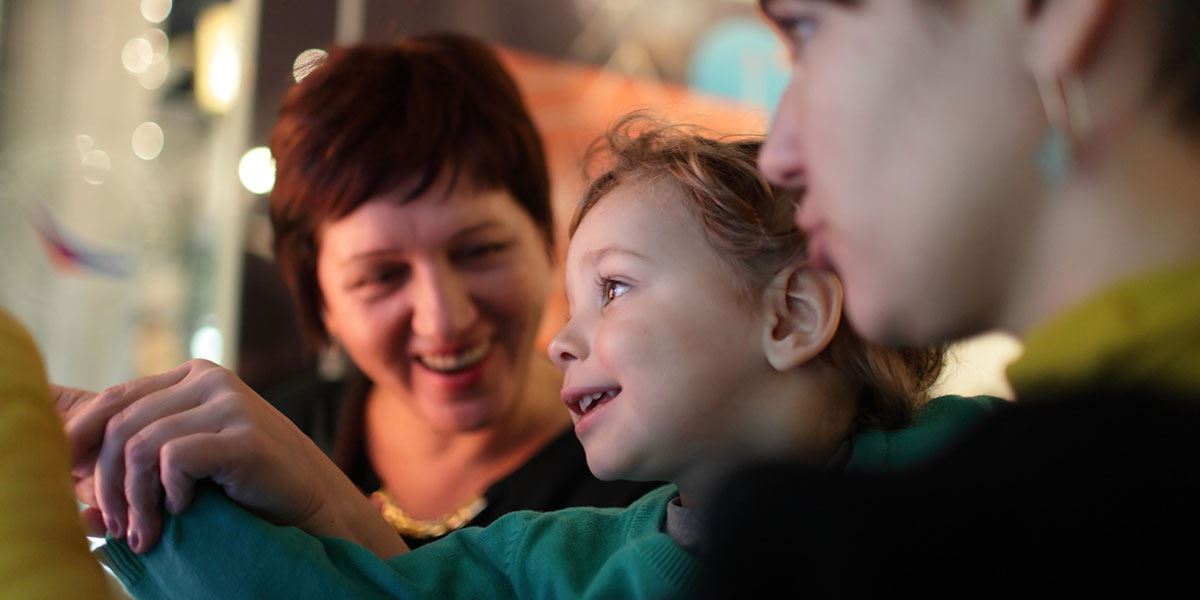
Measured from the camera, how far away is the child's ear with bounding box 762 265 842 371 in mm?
893

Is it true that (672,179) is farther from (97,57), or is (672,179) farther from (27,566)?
(97,57)

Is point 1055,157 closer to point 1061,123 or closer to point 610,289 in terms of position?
point 1061,123

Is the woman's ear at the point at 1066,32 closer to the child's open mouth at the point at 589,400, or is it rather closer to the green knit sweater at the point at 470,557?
the green knit sweater at the point at 470,557

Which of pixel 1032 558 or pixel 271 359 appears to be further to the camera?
pixel 271 359

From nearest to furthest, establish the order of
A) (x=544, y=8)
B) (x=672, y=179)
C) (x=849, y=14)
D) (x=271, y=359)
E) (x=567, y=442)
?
(x=849, y=14) → (x=672, y=179) → (x=567, y=442) → (x=271, y=359) → (x=544, y=8)

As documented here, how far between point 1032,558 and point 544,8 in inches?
109

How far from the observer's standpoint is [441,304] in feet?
4.74

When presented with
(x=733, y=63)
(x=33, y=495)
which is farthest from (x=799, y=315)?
(x=733, y=63)

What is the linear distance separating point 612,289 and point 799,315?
6.1 inches

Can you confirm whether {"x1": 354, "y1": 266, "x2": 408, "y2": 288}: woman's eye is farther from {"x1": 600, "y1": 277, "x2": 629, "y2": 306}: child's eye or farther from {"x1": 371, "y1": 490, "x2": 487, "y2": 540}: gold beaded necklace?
{"x1": 600, "y1": 277, "x2": 629, "y2": 306}: child's eye

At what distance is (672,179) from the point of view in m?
0.98

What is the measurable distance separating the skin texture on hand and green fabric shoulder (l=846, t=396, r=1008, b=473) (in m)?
0.40

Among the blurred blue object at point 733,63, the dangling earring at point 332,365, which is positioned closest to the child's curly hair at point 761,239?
the dangling earring at point 332,365

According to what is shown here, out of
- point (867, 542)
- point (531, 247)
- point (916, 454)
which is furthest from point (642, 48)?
point (867, 542)
